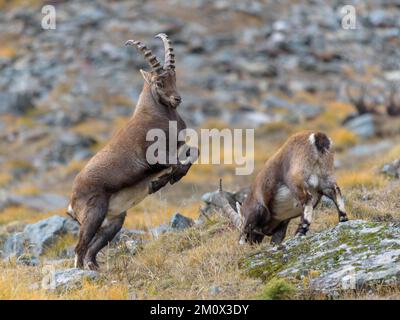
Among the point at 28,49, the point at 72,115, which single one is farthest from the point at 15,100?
the point at 28,49

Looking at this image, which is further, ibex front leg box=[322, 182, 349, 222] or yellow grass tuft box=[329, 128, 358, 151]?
yellow grass tuft box=[329, 128, 358, 151]

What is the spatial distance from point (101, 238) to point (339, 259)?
345 cm

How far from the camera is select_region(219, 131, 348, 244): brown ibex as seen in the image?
821 cm

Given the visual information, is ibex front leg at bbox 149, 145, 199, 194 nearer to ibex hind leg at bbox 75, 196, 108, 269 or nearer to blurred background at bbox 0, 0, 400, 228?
ibex hind leg at bbox 75, 196, 108, 269

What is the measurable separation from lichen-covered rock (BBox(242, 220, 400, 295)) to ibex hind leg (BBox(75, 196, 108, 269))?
6.65 feet

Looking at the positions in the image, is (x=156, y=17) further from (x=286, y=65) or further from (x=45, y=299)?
(x=45, y=299)

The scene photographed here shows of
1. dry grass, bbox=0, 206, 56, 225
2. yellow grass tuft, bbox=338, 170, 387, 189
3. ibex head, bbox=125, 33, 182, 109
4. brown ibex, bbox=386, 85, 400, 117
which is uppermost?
brown ibex, bbox=386, 85, 400, 117

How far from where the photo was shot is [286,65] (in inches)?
1609

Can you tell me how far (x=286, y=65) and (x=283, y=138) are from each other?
1327 cm

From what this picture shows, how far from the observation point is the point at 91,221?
8820mm

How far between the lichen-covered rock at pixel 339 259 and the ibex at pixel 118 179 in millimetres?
1853

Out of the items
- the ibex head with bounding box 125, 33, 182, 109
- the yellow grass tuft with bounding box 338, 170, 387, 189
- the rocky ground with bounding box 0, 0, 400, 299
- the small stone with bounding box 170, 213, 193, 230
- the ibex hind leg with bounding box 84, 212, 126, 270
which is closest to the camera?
the rocky ground with bounding box 0, 0, 400, 299

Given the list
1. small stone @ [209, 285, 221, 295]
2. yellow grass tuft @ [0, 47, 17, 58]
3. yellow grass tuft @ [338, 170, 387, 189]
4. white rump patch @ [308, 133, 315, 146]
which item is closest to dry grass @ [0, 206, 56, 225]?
yellow grass tuft @ [338, 170, 387, 189]

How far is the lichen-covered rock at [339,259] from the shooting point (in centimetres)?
662
